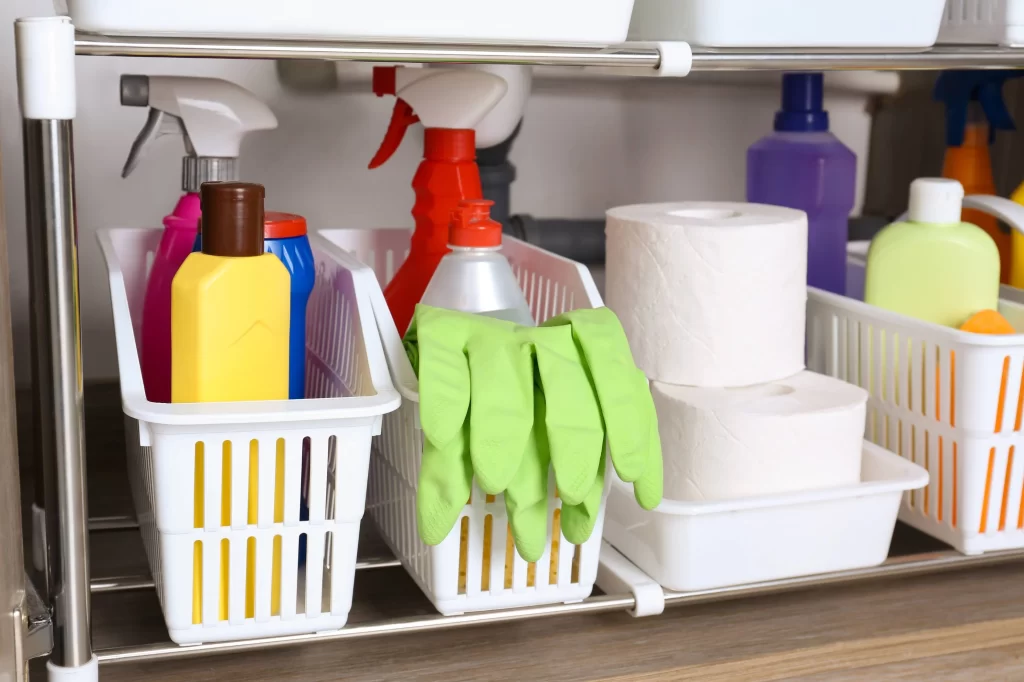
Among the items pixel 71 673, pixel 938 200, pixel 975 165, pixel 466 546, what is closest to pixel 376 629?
pixel 466 546

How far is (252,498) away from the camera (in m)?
0.66

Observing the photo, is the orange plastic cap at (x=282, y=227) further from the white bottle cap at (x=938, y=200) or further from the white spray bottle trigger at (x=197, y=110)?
the white bottle cap at (x=938, y=200)

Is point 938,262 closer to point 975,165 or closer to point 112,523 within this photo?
point 975,165

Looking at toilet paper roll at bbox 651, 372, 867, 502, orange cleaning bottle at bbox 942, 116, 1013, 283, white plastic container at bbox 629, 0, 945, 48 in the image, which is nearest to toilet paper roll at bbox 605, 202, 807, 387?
toilet paper roll at bbox 651, 372, 867, 502

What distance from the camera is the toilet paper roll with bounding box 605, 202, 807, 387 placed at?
0.81m

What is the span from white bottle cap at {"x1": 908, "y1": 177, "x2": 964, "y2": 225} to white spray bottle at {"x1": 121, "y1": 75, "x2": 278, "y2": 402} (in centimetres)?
52

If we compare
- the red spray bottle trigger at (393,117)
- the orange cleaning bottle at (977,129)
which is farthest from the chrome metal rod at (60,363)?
the orange cleaning bottle at (977,129)

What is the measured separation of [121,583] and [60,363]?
22 centimetres

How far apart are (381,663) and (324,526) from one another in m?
0.12

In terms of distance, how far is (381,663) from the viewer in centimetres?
74

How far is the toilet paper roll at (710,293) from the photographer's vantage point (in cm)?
81

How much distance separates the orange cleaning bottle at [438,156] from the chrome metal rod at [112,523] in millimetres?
281

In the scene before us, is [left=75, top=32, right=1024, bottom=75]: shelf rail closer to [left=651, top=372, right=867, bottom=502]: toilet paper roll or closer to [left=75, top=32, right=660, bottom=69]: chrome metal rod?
[left=75, top=32, right=660, bottom=69]: chrome metal rod

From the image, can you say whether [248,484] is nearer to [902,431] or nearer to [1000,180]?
[902,431]
